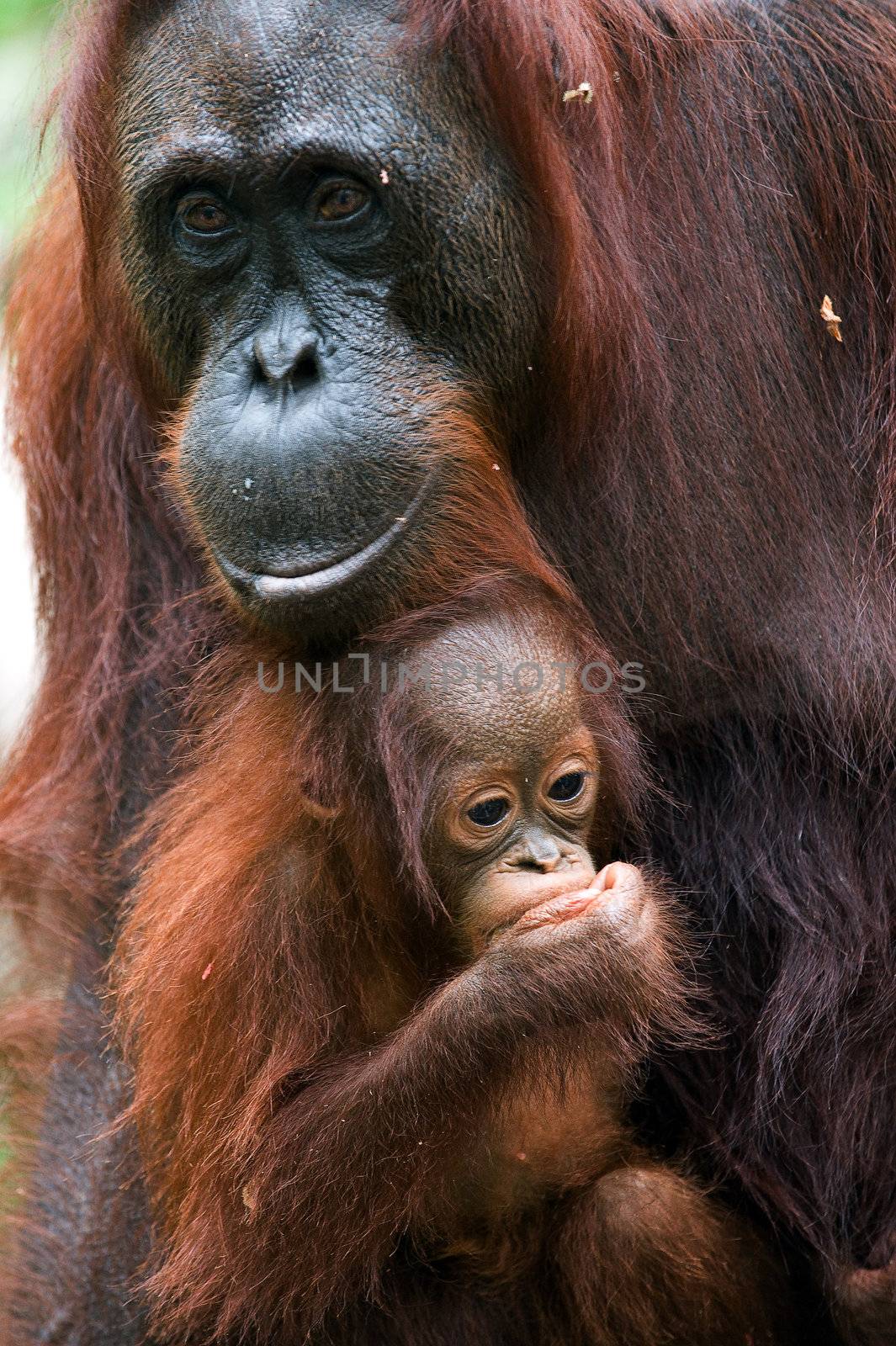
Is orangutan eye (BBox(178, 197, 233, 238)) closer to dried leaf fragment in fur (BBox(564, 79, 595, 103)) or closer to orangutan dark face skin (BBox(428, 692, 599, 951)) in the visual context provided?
dried leaf fragment in fur (BBox(564, 79, 595, 103))

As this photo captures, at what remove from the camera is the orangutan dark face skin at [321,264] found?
1.89 m

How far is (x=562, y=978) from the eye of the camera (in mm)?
1904

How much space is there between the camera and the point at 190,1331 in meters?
2.47

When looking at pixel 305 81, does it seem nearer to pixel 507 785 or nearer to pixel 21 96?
pixel 507 785

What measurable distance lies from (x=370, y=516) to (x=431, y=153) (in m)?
0.44

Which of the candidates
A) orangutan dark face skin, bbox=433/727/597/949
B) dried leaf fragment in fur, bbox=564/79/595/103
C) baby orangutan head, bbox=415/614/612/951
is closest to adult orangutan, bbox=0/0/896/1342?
dried leaf fragment in fur, bbox=564/79/595/103

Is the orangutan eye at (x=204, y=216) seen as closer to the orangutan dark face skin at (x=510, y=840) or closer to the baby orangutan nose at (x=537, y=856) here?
the orangutan dark face skin at (x=510, y=840)

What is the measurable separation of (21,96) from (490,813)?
180cm

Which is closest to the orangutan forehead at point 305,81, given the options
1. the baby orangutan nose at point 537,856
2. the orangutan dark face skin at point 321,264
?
the orangutan dark face skin at point 321,264

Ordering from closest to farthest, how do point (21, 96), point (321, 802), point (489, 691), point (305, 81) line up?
point (305, 81) → point (489, 691) → point (321, 802) → point (21, 96)

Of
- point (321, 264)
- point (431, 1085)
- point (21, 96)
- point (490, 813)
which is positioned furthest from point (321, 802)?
point (21, 96)

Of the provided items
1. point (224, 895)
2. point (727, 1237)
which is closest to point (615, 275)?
point (224, 895)

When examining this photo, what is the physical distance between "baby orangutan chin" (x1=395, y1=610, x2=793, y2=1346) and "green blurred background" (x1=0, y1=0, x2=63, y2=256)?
1131 mm

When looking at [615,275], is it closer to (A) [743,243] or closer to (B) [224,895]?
(A) [743,243]
